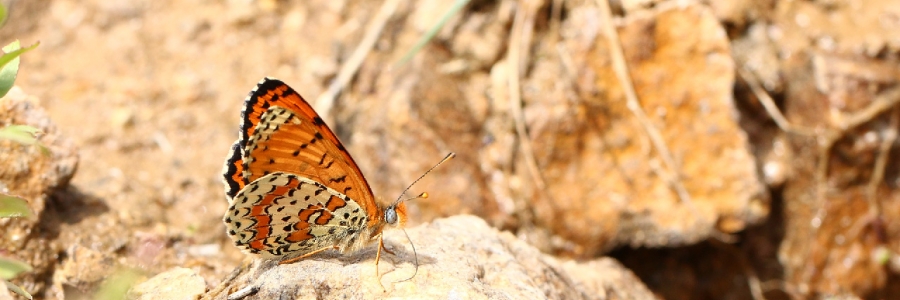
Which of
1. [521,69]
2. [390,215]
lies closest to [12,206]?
[390,215]

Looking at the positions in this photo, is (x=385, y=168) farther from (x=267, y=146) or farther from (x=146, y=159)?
(x=267, y=146)

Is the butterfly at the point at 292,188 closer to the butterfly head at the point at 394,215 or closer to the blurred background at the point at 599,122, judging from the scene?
the butterfly head at the point at 394,215

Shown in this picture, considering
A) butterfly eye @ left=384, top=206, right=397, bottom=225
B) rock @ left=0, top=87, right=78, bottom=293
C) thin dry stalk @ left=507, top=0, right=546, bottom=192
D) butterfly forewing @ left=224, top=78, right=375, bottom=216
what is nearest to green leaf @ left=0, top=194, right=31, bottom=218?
butterfly forewing @ left=224, top=78, right=375, bottom=216

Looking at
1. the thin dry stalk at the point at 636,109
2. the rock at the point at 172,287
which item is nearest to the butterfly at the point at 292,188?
the rock at the point at 172,287

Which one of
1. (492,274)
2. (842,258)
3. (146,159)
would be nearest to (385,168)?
(146,159)

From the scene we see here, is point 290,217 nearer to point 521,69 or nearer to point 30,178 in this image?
point 30,178

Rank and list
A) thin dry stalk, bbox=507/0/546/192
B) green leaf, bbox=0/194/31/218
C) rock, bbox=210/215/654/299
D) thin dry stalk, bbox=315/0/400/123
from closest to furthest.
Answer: green leaf, bbox=0/194/31/218
rock, bbox=210/215/654/299
thin dry stalk, bbox=507/0/546/192
thin dry stalk, bbox=315/0/400/123

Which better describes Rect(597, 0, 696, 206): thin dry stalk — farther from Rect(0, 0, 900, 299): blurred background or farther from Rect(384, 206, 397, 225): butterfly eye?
Rect(384, 206, 397, 225): butterfly eye
